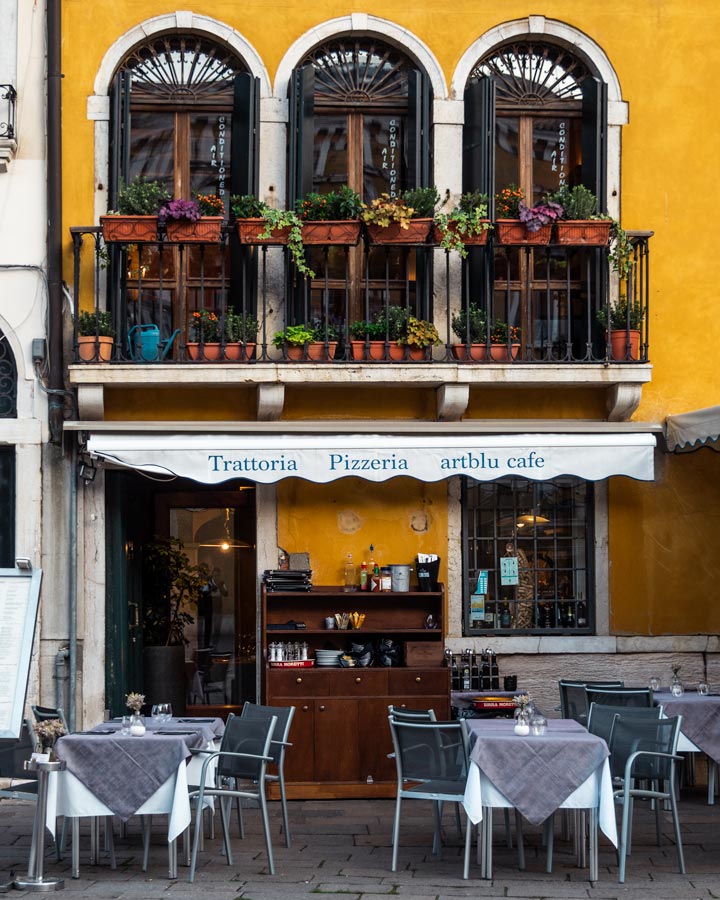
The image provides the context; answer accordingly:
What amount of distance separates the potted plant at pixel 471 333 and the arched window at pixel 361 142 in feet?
1.19

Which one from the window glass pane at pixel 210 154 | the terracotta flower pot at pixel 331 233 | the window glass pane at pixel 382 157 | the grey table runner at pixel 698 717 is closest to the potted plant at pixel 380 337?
the terracotta flower pot at pixel 331 233

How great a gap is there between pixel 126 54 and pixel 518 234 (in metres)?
3.61

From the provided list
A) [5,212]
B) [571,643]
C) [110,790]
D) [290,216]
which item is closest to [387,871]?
[110,790]

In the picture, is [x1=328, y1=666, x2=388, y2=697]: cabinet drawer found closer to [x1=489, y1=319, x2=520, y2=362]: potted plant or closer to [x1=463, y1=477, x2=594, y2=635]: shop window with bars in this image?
[x1=463, y1=477, x2=594, y2=635]: shop window with bars

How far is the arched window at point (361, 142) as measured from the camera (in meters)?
12.1

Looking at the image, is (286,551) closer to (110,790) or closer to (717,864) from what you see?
(110,790)

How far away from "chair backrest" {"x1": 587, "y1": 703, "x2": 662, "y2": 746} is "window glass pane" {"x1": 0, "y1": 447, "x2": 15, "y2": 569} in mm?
4959

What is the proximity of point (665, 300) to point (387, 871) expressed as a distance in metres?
5.76

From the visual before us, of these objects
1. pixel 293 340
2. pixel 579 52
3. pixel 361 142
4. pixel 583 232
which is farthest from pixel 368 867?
pixel 579 52

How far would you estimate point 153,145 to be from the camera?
12438 millimetres

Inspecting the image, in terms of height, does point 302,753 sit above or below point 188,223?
below

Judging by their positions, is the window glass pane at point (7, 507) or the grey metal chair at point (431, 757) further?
the window glass pane at point (7, 507)

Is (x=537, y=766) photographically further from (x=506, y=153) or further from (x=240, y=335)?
(x=506, y=153)

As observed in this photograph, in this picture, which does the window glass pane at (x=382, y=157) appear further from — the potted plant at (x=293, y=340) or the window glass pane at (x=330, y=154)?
the potted plant at (x=293, y=340)
